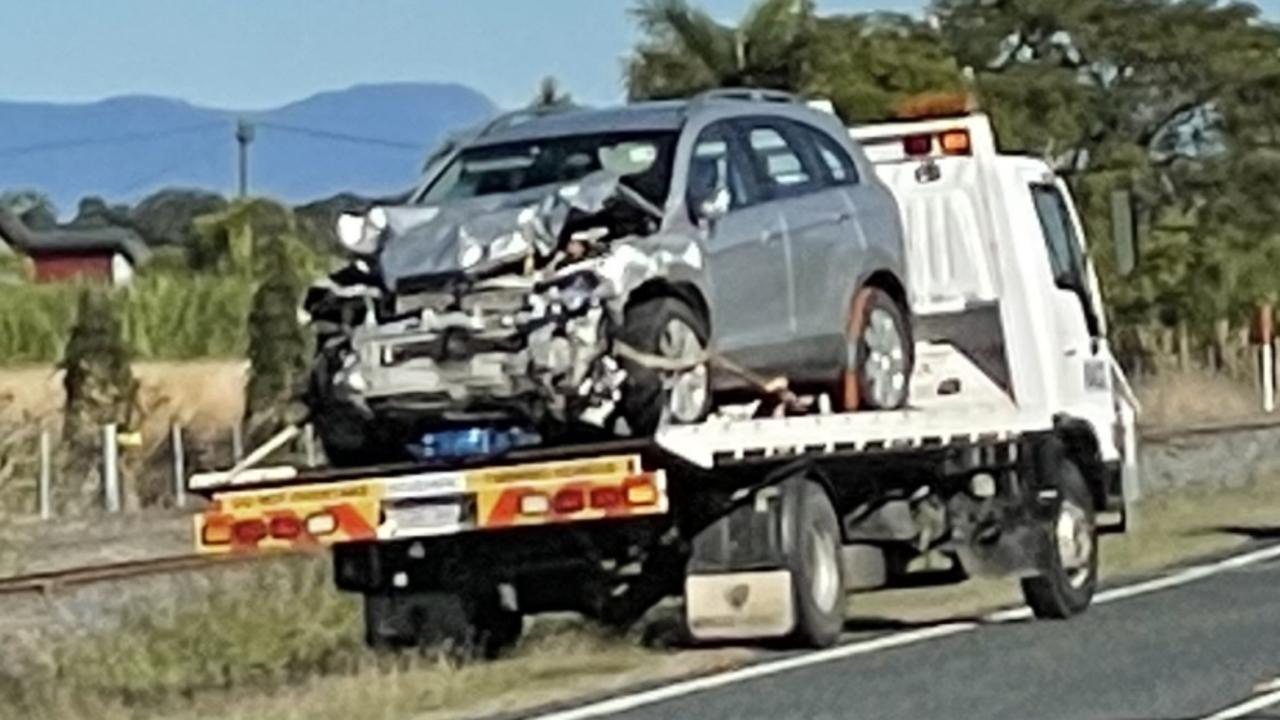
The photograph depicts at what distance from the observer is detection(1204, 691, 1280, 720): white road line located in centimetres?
1455

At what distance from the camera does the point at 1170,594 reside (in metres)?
21.5

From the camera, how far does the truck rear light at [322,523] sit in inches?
668

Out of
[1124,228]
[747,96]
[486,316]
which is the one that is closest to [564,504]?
[486,316]

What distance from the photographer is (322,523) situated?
669 inches

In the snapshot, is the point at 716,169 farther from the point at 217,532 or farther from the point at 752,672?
the point at 217,532

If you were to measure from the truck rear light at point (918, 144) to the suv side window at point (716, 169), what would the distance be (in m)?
2.38

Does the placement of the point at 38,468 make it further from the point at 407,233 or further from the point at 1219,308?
the point at 1219,308

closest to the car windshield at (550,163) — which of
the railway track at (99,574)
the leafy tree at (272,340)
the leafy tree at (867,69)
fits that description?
the railway track at (99,574)

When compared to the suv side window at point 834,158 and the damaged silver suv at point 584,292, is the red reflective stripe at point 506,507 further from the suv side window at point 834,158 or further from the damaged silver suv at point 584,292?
the suv side window at point 834,158

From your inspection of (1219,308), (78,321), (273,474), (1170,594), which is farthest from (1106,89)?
(273,474)

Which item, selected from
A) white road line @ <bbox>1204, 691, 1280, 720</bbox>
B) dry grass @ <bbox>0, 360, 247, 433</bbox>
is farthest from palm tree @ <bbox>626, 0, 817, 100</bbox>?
white road line @ <bbox>1204, 691, 1280, 720</bbox>

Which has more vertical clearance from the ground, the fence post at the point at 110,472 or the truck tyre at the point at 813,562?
the fence post at the point at 110,472

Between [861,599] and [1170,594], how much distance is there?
7.17ft

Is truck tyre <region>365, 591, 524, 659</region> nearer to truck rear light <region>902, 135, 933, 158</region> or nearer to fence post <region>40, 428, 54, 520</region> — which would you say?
truck rear light <region>902, 135, 933, 158</region>
